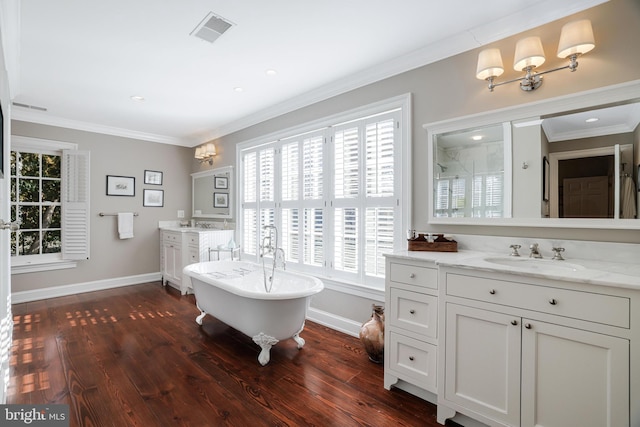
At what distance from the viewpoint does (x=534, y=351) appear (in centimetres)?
150

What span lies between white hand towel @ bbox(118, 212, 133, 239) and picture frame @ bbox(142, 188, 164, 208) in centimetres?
35

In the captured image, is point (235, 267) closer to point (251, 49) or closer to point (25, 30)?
point (251, 49)

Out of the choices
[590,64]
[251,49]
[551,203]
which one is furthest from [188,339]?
[590,64]

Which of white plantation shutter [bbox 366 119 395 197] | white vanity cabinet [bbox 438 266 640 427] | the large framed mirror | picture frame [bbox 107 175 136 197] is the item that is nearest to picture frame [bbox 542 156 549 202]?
white vanity cabinet [bbox 438 266 640 427]

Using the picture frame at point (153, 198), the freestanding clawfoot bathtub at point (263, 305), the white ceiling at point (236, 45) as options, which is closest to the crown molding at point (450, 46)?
the white ceiling at point (236, 45)

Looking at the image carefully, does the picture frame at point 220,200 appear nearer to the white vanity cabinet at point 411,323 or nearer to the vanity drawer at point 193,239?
the vanity drawer at point 193,239

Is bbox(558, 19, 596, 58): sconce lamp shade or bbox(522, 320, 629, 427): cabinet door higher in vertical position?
bbox(558, 19, 596, 58): sconce lamp shade

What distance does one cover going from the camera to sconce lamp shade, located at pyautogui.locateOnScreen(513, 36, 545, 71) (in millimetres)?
1836

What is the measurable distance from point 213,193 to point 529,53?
4460mm

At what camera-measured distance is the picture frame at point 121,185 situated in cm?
477

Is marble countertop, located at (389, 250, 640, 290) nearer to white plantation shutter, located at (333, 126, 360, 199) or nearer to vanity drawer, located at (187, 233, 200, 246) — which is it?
white plantation shutter, located at (333, 126, 360, 199)

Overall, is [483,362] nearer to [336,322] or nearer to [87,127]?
[336,322]

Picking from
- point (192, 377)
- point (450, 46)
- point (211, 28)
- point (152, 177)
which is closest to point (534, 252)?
point (450, 46)

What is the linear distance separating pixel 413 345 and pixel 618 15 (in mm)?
2291
